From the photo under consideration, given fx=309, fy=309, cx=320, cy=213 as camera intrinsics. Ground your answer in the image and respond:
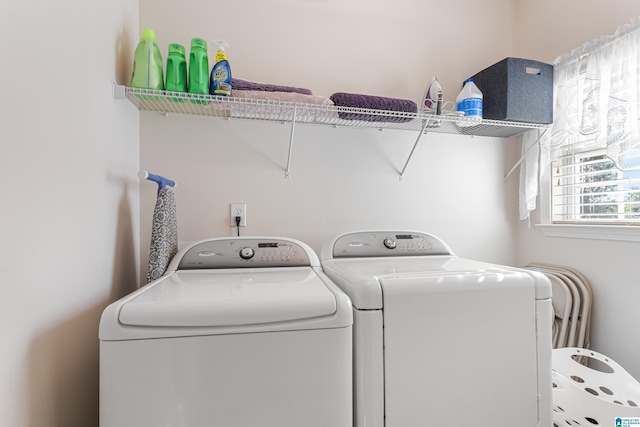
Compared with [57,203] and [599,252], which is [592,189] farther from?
A: [57,203]

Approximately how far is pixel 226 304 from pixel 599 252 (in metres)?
1.85

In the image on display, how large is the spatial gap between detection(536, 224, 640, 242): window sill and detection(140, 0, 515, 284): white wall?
0.27m

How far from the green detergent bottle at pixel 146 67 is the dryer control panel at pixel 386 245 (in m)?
1.07

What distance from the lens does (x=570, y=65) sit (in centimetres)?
168

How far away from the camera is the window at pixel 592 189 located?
1474mm

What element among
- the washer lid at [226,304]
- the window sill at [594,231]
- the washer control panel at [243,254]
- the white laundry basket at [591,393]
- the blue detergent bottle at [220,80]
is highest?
the blue detergent bottle at [220,80]

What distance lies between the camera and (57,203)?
863 mm

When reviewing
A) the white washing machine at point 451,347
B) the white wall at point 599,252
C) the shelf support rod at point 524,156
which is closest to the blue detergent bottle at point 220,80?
the white washing machine at point 451,347

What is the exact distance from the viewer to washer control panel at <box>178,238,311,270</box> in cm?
133

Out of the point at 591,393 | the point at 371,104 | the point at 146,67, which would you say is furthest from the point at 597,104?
the point at 146,67

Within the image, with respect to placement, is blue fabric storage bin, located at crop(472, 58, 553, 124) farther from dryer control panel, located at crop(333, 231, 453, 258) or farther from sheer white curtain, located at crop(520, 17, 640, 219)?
dryer control panel, located at crop(333, 231, 453, 258)

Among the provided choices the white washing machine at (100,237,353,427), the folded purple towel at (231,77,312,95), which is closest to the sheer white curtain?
the folded purple towel at (231,77,312,95)

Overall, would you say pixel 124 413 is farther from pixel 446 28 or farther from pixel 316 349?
pixel 446 28

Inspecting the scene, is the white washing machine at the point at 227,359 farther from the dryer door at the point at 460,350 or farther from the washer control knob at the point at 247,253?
the washer control knob at the point at 247,253
